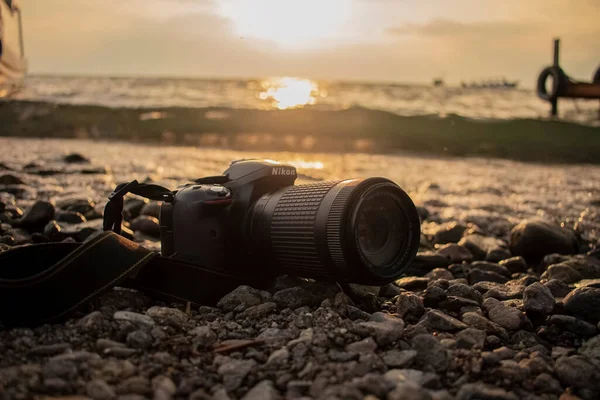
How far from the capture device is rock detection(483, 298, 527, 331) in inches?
87.7

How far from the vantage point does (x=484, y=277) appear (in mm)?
3168

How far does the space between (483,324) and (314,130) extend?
1113 centimetres

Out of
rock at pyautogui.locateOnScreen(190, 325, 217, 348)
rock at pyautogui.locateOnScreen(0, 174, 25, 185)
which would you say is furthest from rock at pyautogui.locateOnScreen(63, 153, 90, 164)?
rock at pyautogui.locateOnScreen(190, 325, 217, 348)

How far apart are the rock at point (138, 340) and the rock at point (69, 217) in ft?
7.72

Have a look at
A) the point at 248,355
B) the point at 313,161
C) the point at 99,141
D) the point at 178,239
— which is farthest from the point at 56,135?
the point at 248,355

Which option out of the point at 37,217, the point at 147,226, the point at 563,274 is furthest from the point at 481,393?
the point at 37,217

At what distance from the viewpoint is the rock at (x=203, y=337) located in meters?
1.93

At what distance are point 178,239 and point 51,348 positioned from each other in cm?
80

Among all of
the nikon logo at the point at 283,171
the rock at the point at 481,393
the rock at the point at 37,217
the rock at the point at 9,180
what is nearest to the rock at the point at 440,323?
the rock at the point at 481,393

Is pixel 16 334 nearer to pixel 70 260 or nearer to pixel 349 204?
pixel 70 260

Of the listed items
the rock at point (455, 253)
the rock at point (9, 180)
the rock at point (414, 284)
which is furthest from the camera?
the rock at point (9, 180)

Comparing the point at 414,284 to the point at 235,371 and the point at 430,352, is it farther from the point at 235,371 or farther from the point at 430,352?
the point at 235,371

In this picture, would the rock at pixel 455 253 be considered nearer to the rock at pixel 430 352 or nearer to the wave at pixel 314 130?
the rock at pixel 430 352

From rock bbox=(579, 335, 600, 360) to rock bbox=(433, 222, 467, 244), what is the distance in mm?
2067
